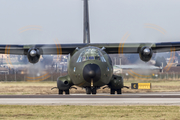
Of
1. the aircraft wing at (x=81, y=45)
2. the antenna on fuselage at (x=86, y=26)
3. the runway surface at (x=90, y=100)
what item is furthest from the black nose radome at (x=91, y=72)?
the antenna on fuselage at (x=86, y=26)

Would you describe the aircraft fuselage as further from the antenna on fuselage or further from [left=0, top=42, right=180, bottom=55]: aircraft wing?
the antenna on fuselage

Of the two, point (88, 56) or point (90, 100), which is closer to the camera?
point (90, 100)

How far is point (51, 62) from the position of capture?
32.5 metres

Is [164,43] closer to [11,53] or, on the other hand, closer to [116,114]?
[11,53]

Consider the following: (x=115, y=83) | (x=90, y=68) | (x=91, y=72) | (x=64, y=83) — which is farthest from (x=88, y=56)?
(x=115, y=83)

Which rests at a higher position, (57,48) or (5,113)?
(57,48)

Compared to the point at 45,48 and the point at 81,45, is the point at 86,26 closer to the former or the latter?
the point at 81,45

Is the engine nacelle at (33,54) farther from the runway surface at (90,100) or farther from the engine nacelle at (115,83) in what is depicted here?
the engine nacelle at (115,83)

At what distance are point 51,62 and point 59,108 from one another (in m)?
18.0

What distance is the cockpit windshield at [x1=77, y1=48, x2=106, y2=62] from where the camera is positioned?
22328 mm

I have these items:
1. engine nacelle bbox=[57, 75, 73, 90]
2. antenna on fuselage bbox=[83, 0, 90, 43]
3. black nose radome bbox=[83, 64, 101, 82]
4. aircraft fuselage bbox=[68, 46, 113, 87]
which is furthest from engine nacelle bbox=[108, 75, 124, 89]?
antenna on fuselage bbox=[83, 0, 90, 43]

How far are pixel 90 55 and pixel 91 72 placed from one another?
1945 millimetres

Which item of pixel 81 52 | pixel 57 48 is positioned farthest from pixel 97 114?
pixel 57 48

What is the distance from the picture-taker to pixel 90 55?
22.4 metres
